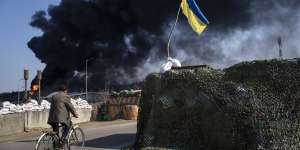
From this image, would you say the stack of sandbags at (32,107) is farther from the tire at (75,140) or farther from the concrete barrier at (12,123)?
the tire at (75,140)

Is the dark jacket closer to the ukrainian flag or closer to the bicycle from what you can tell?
the bicycle

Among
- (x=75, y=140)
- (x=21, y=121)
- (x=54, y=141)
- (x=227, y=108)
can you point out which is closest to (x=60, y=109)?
(x=54, y=141)

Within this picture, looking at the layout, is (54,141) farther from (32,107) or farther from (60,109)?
(32,107)

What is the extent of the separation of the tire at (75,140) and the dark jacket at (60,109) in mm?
340

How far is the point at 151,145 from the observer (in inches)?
443

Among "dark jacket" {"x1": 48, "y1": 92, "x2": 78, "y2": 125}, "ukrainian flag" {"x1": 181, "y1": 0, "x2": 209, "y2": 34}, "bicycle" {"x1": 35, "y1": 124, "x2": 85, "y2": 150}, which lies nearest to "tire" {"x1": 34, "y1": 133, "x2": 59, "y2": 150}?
"bicycle" {"x1": 35, "y1": 124, "x2": 85, "y2": 150}

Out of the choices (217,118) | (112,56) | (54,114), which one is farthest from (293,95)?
(112,56)

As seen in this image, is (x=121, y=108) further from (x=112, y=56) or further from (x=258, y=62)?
(x=112, y=56)

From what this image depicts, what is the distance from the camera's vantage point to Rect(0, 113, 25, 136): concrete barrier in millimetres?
19989

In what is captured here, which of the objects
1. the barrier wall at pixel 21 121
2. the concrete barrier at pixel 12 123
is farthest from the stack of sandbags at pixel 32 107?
the concrete barrier at pixel 12 123

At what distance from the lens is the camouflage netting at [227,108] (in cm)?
968

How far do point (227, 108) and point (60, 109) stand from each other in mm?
3430

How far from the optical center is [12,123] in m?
20.9

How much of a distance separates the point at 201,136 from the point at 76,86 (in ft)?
194
